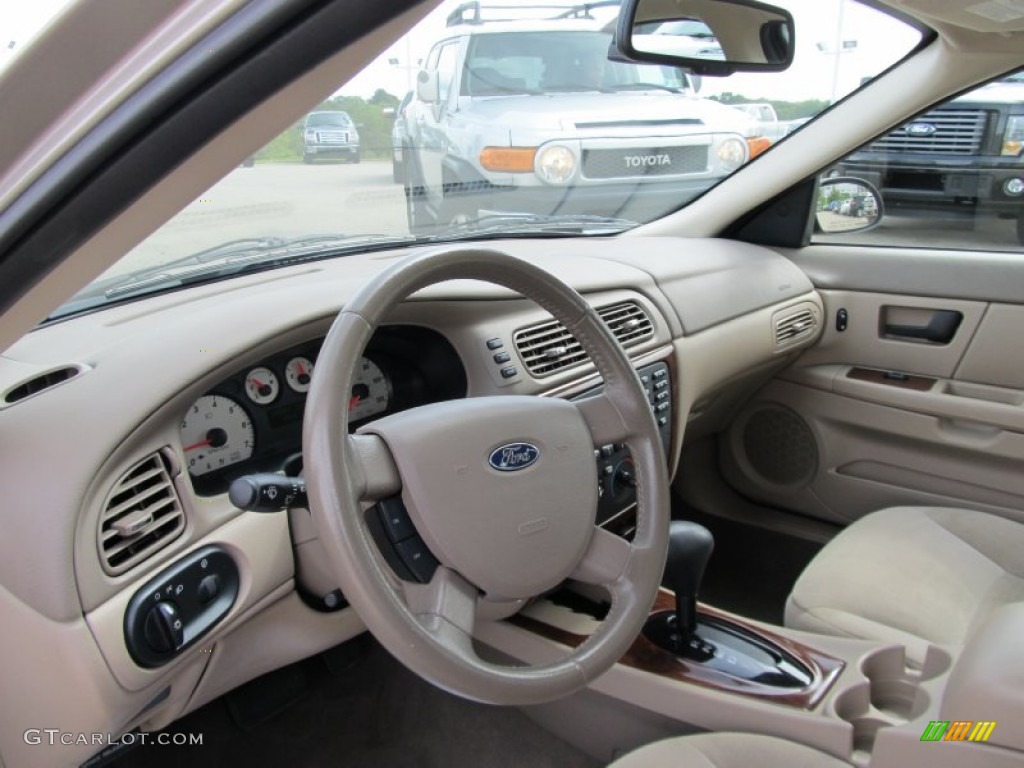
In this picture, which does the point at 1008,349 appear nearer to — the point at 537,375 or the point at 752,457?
the point at 752,457

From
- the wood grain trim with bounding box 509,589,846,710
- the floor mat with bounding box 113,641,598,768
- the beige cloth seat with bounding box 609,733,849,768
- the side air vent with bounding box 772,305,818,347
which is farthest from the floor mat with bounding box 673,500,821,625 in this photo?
the beige cloth seat with bounding box 609,733,849,768

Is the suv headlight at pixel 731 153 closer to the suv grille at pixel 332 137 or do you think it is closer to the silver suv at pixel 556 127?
the silver suv at pixel 556 127

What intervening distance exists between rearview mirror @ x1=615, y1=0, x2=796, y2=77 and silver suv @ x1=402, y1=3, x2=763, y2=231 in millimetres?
845

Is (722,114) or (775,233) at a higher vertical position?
(722,114)

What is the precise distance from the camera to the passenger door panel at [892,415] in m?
2.48

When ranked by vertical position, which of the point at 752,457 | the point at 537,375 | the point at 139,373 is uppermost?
the point at 139,373

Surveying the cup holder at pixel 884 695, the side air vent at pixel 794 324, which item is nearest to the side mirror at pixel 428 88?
the side air vent at pixel 794 324

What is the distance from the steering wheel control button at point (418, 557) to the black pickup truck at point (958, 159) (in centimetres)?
209

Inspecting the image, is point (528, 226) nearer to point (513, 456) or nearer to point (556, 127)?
point (556, 127)

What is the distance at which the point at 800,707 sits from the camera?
1.42 metres

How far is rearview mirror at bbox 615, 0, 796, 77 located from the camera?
64.9 inches

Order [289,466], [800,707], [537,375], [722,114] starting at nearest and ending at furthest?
[800,707], [289,466], [537,375], [722,114]

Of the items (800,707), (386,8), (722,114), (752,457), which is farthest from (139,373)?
(722,114)

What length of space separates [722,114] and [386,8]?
108 inches
